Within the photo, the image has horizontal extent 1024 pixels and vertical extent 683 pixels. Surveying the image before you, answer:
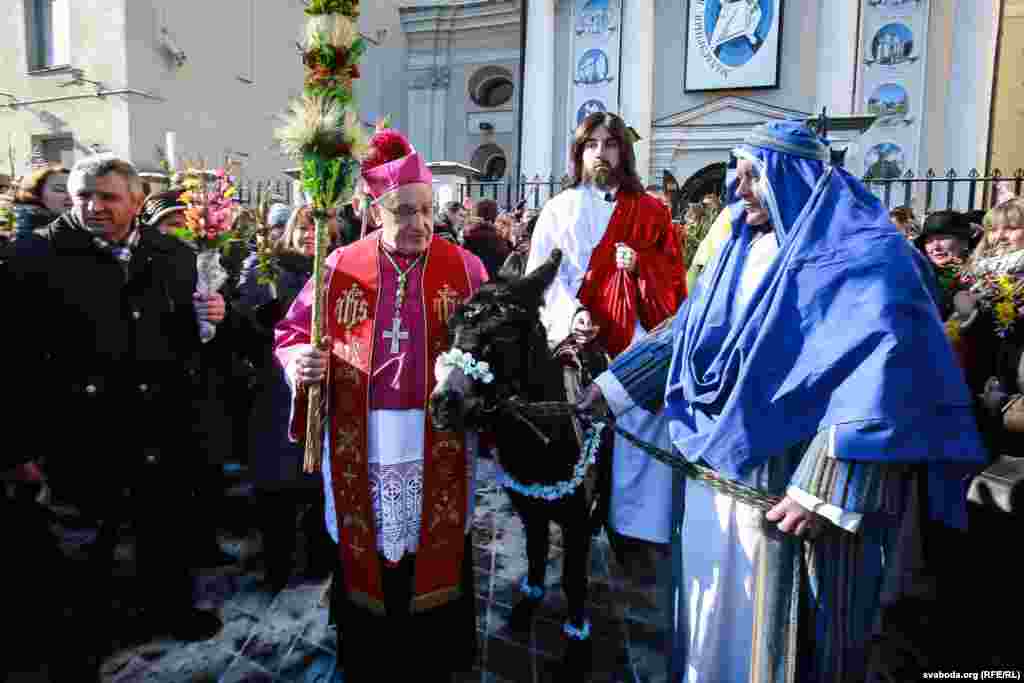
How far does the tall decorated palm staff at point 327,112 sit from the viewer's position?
7.68ft

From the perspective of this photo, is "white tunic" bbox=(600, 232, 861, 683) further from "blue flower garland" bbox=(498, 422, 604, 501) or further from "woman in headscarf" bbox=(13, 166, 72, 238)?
"woman in headscarf" bbox=(13, 166, 72, 238)

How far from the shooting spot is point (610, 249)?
13.2 ft

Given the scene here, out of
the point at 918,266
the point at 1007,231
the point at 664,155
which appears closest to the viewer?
the point at 918,266

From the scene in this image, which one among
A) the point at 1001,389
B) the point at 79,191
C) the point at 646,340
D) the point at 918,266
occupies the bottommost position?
the point at 1001,389

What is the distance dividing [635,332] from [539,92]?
17.7 m

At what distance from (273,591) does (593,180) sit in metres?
3.29

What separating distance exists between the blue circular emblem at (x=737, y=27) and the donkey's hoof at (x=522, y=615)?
59.3 ft

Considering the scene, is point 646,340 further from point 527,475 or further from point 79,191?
point 79,191

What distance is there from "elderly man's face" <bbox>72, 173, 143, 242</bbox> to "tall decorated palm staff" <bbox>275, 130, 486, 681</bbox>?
1063mm

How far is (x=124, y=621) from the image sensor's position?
3.53m

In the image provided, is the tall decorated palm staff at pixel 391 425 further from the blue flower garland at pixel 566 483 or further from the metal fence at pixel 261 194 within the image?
the metal fence at pixel 261 194

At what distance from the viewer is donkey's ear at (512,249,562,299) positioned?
274 cm

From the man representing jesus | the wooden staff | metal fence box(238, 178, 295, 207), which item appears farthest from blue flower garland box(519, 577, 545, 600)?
metal fence box(238, 178, 295, 207)

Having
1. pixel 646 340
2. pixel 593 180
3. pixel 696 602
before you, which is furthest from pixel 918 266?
pixel 593 180
